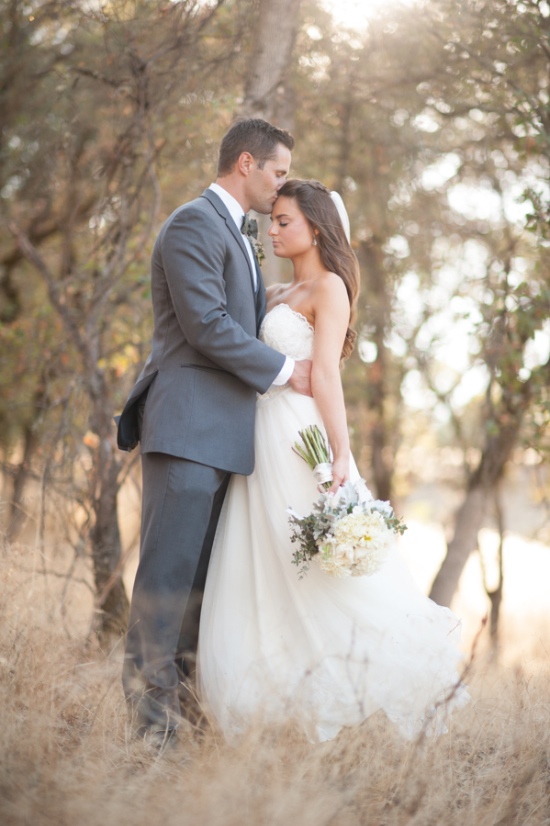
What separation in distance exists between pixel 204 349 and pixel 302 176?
4.27 meters

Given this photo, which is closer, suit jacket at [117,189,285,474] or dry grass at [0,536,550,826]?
dry grass at [0,536,550,826]

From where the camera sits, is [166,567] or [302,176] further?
[302,176]

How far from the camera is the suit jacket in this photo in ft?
9.84

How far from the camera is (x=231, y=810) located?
7.28 feet

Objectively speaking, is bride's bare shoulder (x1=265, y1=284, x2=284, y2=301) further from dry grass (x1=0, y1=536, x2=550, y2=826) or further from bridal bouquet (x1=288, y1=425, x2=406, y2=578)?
dry grass (x1=0, y1=536, x2=550, y2=826)

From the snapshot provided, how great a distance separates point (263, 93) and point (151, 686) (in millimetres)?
3390

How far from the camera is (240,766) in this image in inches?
94.7

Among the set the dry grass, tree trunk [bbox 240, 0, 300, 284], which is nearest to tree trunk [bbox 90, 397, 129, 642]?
the dry grass

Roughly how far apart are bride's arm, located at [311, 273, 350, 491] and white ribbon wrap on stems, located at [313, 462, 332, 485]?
5 cm

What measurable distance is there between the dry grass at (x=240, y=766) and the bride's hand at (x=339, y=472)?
0.86 metres

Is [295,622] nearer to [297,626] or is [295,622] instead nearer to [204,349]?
[297,626]

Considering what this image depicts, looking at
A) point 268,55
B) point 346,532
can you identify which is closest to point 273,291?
point 346,532

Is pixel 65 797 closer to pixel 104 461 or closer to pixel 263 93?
pixel 104 461

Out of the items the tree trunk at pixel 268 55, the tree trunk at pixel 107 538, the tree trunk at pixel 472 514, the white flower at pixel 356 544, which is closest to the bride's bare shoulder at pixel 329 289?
the white flower at pixel 356 544
